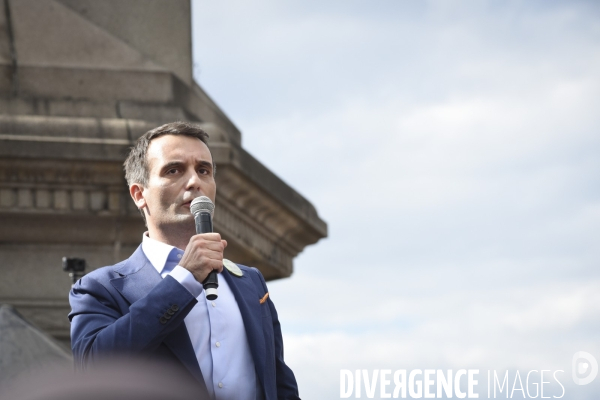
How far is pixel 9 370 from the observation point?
6125mm

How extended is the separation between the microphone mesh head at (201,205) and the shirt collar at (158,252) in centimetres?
23

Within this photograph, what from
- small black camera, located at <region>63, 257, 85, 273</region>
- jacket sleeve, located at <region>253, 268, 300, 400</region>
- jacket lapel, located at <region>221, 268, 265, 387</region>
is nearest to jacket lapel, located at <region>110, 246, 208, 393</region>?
jacket lapel, located at <region>221, 268, 265, 387</region>

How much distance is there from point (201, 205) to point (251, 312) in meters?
0.50

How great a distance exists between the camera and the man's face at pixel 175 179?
4418 mm

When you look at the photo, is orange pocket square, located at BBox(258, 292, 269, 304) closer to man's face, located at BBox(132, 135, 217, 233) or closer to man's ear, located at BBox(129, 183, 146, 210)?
man's face, located at BBox(132, 135, 217, 233)

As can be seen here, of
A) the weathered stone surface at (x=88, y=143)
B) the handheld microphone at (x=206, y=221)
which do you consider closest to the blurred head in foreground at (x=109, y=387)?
the handheld microphone at (x=206, y=221)

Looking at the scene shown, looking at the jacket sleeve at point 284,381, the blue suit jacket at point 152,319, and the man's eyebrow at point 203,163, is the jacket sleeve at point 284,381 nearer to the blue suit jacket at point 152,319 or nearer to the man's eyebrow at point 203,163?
the blue suit jacket at point 152,319

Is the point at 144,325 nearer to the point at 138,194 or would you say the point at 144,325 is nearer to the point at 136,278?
the point at 136,278

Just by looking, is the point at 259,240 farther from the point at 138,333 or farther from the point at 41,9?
the point at 138,333

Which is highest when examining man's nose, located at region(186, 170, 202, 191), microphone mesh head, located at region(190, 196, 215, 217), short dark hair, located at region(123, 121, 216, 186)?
short dark hair, located at region(123, 121, 216, 186)

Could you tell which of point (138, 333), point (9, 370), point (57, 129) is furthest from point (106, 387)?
point (57, 129)

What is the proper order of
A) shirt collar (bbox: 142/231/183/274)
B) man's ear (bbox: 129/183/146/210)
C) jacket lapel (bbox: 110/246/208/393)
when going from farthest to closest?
man's ear (bbox: 129/183/146/210) → shirt collar (bbox: 142/231/183/274) → jacket lapel (bbox: 110/246/208/393)

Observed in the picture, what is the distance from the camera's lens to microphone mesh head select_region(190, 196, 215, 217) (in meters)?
4.21

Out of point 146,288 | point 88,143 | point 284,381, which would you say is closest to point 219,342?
point 146,288
